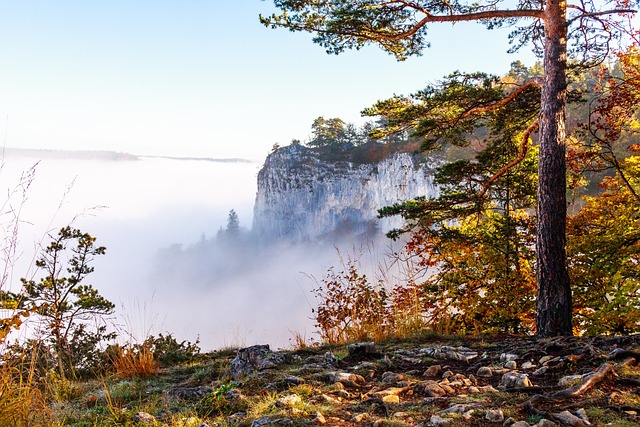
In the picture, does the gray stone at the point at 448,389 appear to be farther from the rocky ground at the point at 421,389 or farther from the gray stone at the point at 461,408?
the gray stone at the point at 461,408

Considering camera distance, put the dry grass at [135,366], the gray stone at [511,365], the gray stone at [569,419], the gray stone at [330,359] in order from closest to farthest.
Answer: the gray stone at [569,419], the gray stone at [511,365], the gray stone at [330,359], the dry grass at [135,366]

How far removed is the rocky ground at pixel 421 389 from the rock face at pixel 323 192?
149 ft

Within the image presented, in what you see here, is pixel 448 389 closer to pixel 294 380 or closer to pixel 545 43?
pixel 294 380

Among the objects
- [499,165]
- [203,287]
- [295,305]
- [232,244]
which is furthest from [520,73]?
[203,287]

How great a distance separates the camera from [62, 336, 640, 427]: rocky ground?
221 centimetres

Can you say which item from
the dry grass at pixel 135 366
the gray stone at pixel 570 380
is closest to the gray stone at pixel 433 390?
the gray stone at pixel 570 380

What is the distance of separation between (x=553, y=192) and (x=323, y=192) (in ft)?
209

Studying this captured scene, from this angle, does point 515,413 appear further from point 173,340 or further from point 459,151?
point 459,151

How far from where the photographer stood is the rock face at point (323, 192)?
5506 centimetres

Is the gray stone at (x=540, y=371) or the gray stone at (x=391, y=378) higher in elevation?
the gray stone at (x=540, y=371)

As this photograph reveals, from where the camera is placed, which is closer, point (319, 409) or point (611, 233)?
point (319, 409)

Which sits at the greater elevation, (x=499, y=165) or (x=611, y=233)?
(x=499, y=165)

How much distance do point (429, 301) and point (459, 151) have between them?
38.8m

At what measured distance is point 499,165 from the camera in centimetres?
756
